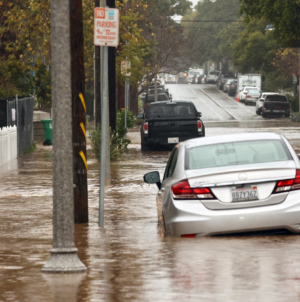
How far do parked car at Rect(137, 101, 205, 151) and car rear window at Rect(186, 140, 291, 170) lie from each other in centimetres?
1486

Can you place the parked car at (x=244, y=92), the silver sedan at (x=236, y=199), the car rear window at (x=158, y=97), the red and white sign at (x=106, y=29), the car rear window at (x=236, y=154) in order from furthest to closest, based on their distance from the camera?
the parked car at (x=244, y=92) < the car rear window at (x=158, y=97) < the red and white sign at (x=106, y=29) < the car rear window at (x=236, y=154) < the silver sedan at (x=236, y=199)

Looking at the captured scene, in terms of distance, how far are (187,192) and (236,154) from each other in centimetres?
92

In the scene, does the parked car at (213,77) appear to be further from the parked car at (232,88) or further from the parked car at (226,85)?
the parked car at (232,88)

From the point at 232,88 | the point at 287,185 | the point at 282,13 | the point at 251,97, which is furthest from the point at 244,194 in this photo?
the point at 232,88

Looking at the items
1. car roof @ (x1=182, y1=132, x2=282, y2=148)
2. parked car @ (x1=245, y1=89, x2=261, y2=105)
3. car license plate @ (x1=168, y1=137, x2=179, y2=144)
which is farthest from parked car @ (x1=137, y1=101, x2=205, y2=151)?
parked car @ (x1=245, y1=89, x2=261, y2=105)

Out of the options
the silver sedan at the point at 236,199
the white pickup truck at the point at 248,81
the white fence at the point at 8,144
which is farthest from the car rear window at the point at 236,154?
the white pickup truck at the point at 248,81

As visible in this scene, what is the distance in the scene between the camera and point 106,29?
33.6ft

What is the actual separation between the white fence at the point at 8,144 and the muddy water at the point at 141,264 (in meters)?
8.31

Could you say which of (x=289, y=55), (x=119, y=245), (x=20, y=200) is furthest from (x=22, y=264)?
(x=289, y=55)

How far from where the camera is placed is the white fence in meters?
20.1

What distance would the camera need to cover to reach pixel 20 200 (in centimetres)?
1335

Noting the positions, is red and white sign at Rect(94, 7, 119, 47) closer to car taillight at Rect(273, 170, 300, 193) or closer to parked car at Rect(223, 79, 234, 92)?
car taillight at Rect(273, 170, 300, 193)

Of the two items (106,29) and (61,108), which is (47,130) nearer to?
(106,29)

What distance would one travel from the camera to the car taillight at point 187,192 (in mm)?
7899
